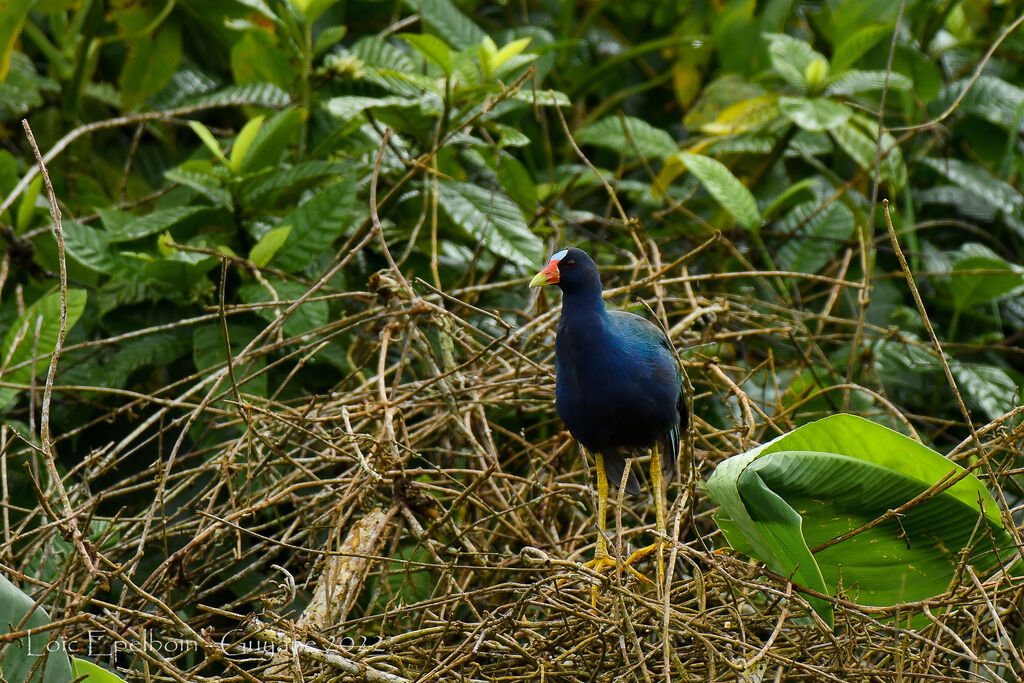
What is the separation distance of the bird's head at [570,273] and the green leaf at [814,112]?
4.64ft

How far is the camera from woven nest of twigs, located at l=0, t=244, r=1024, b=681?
7.27ft

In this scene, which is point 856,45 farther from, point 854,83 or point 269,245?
point 269,245

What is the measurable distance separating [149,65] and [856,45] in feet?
9.38

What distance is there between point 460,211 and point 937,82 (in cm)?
239

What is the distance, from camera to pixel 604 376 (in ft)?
9.00

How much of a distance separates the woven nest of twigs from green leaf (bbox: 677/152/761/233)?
303mm

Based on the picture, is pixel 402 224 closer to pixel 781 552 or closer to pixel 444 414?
pixel 444 414

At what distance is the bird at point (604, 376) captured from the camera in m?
2.74

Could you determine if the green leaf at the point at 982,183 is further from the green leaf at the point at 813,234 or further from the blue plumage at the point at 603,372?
the blue plumage at the point at 603,372

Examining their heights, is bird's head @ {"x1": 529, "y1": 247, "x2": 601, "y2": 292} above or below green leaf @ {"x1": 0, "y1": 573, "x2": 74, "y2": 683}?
above

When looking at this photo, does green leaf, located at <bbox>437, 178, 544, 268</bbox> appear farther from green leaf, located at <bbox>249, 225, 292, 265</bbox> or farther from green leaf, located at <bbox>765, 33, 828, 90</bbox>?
green leaf, located at <bbox>765, 33, 828, 90</bbox>

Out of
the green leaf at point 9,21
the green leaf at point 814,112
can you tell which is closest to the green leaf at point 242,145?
the green leaf at point 9,21

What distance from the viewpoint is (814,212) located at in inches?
161

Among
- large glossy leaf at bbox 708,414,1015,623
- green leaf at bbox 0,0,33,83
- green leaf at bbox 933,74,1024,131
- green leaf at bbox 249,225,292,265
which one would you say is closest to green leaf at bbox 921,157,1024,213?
green leaf at bbox 933,74,1024,131
